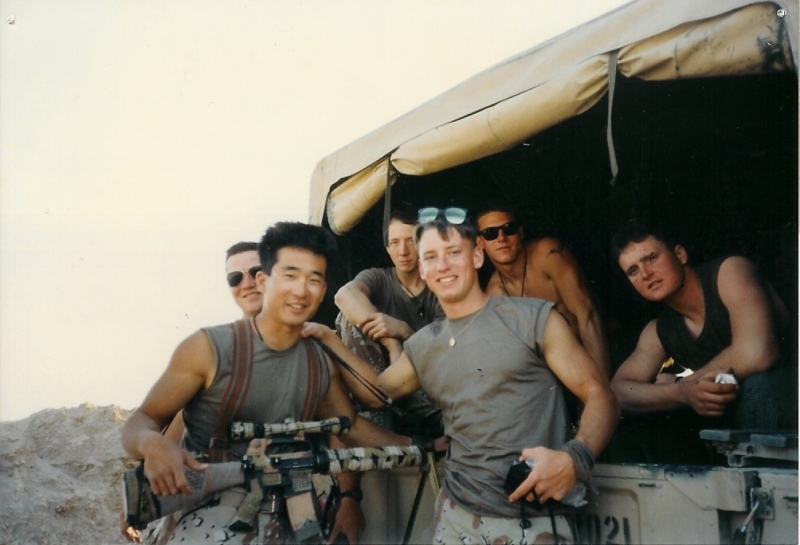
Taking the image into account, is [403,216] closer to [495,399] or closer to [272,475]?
[495,399]

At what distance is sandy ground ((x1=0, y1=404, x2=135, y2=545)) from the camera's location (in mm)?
8508

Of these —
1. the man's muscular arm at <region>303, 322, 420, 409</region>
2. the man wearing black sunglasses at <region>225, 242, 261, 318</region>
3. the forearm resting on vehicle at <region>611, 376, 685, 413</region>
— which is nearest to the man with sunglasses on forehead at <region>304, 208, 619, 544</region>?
the man's muscular arm at <region>303, 322, 420, 409</region>

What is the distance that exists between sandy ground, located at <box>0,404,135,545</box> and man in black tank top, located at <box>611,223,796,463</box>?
6.15 meters

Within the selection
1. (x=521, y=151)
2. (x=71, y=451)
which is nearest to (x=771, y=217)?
(x=521, y=151)

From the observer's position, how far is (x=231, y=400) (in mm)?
3396

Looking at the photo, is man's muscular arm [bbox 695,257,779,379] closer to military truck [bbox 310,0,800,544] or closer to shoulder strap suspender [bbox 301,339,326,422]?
military truck [bbox 310,0,800,544]

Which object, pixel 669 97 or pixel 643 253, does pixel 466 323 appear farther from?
pixel 669 97

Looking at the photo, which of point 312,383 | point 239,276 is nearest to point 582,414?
point 312,383

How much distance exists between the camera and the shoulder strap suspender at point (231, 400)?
3.37m

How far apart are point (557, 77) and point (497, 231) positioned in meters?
1.03

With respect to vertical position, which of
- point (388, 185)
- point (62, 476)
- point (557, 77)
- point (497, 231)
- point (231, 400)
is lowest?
point (62, 476)

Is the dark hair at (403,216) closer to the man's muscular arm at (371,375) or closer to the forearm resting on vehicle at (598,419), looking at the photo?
the man's muscular arm at (371,375)

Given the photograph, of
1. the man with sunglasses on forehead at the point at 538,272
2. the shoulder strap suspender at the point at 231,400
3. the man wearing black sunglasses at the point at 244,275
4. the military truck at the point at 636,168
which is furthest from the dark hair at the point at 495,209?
the shoulder strap suspender at the point at 231,400

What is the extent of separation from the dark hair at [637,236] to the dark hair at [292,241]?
1.32 meters
